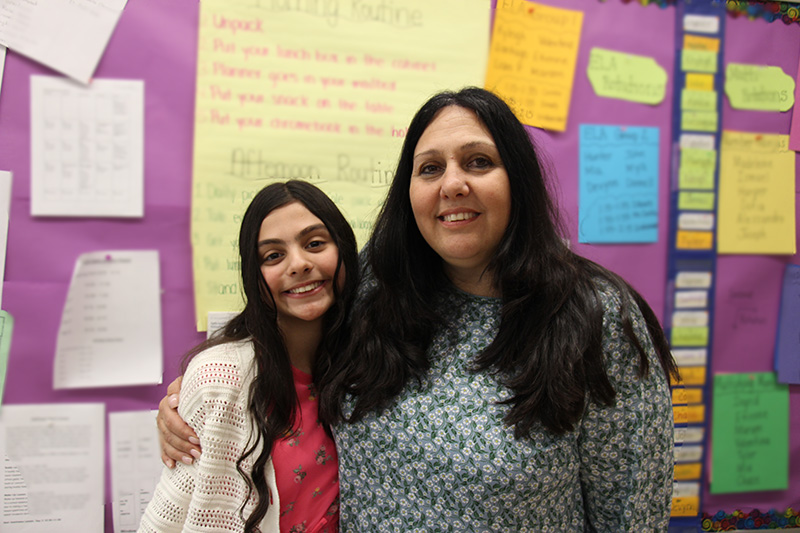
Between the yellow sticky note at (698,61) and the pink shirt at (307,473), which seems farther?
the yellow sticky note at (698,61)

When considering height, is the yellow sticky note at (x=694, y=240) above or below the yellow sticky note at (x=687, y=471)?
above

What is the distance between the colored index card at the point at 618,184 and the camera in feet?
4.73

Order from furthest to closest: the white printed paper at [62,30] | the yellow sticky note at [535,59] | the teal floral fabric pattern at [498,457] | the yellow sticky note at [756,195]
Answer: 1. the yellow sticky note at [756,195]
2. the yellow sticky note at [535,59]
3. the white printed paper at [62,30]
4. the teal floral fabric pattern at [498,457]

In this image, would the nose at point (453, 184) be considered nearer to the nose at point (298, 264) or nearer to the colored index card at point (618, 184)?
the nose at point (298, 264)

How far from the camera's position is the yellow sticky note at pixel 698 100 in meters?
1.48

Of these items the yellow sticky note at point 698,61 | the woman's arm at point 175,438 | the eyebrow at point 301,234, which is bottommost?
the woman's arm at point 175,438

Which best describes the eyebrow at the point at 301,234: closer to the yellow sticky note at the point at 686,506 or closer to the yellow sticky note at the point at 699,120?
the yellow sticky note at the point at 699,120

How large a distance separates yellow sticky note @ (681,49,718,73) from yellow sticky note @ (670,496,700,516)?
4.24 feet

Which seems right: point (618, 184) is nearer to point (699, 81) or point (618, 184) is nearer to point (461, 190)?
point (699, 81)

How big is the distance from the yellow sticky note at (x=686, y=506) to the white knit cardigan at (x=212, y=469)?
124cm

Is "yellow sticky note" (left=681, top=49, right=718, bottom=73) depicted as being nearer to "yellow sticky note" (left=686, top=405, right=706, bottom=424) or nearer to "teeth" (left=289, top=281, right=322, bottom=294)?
"yellow sticky note" (left=686, top=405, right=706, bottom=424)

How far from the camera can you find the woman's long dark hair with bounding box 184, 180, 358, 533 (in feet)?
2.94

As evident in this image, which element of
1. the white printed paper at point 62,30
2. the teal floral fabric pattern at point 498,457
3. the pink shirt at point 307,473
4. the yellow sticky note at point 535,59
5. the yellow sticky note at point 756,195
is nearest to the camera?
the teal floral fabric pattern at point 498,457

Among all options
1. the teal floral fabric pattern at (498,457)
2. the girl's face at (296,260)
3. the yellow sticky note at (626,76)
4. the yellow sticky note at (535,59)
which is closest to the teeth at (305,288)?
the girl's face at (296,260)
